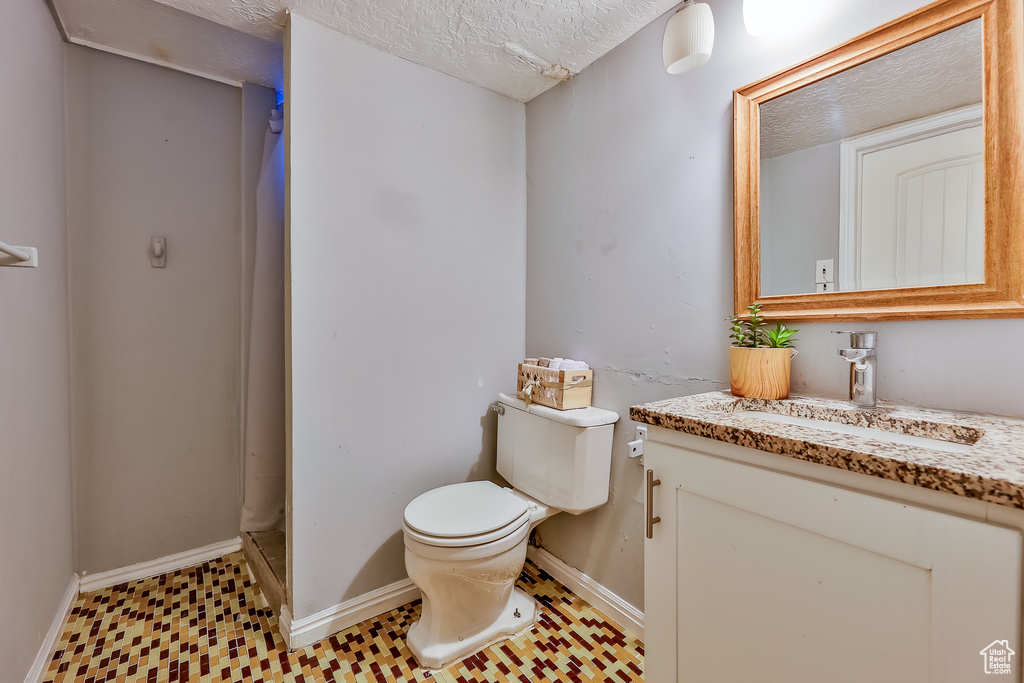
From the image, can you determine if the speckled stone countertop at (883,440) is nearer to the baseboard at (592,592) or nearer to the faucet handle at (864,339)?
the faucet handle at (864,339)

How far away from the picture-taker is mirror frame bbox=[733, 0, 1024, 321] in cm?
87

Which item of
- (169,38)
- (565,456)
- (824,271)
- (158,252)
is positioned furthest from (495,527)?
(169,38)

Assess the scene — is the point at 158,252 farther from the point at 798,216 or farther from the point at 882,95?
the point at 882,95

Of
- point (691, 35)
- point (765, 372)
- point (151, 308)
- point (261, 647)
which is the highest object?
point (691, 35)

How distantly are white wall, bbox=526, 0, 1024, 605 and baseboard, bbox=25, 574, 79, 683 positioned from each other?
5.58 ft

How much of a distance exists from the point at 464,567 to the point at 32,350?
1.46 metres

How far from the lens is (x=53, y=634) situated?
4.80ft

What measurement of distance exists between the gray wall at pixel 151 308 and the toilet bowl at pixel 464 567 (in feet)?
3.87

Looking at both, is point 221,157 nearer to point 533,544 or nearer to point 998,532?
point 533,544

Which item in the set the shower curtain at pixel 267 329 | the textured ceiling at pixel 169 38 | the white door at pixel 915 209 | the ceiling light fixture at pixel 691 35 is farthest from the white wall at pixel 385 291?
the white door at pixel 915 209

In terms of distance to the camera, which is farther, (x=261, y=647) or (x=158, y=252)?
(x=158, y=252)

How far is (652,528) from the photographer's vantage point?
38.4 inches

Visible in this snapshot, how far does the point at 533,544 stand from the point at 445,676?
0.75 metres

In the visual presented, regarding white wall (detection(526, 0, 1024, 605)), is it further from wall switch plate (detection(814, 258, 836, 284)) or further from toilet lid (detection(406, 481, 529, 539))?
toilet lid (detection(406, 481, 529, 539))
